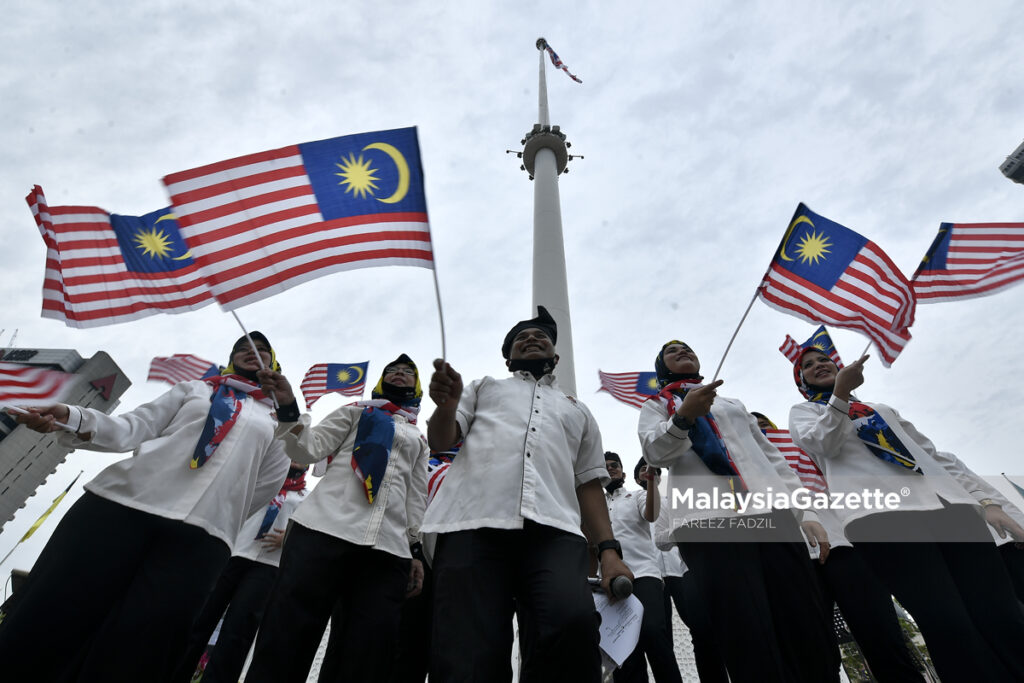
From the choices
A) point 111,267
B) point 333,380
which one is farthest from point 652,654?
point 333,380

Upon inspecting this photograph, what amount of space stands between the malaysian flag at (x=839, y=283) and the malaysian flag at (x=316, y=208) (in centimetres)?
300

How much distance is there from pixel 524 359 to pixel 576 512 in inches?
39.1

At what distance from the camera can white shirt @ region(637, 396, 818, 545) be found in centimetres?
318

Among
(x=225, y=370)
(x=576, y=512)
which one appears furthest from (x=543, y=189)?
(x=576, y=512)

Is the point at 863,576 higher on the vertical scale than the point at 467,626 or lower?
higher

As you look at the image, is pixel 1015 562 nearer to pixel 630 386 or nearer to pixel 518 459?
pixel 518 459

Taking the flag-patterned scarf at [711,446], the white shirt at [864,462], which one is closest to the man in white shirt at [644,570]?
the flag-patterned scarf at [711,446]

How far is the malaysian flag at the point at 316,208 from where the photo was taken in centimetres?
334

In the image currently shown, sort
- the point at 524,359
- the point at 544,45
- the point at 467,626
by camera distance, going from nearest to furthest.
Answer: the point at 467,626 < the point at 524,359 < the point at 544,45

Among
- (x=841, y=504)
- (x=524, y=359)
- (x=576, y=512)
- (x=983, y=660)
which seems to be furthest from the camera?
(x=841, y=504)

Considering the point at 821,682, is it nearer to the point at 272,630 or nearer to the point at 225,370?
the point at 272,630

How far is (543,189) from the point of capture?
19.2 metres

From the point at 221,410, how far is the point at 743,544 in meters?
3.25

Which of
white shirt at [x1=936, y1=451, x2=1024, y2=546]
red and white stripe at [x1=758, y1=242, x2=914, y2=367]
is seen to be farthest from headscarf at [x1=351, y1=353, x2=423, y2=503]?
white shirt at [x1=936, y1=451, x2=1024, y2=546]
